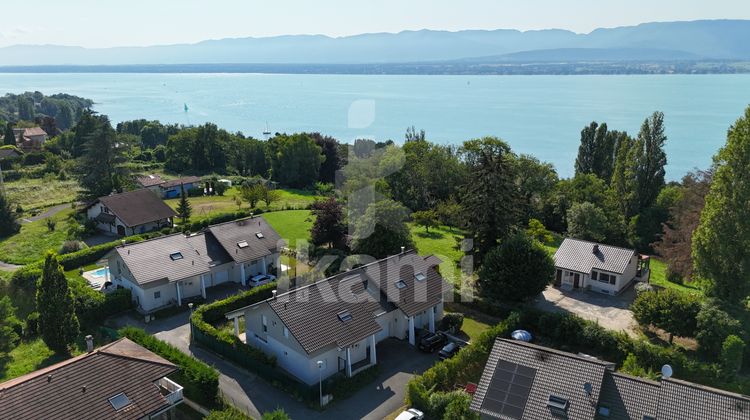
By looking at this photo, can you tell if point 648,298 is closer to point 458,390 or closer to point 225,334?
point 458,390

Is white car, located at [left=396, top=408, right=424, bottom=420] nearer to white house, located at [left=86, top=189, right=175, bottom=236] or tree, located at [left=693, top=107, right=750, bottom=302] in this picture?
tree, located at [left=693, top=107, right=750, bottom=302]

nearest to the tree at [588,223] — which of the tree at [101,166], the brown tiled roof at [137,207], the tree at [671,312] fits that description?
the tree at [671,312]

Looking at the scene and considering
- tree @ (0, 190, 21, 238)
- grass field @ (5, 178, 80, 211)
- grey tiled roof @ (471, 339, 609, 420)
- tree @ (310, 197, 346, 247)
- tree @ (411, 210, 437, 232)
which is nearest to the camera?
grey tiled roof @ (471, 339, 609, 420)

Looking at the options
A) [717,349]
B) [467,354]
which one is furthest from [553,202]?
[467,354]

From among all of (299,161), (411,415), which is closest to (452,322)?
(411,415)

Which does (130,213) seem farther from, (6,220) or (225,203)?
(225,203)

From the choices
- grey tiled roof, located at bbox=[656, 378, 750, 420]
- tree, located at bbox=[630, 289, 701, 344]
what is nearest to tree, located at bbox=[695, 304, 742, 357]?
tree, located at bbox=[630, 289, 701, 344]
